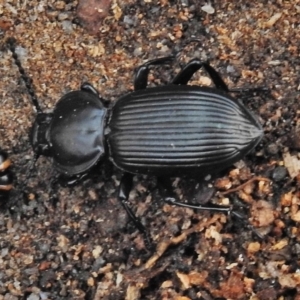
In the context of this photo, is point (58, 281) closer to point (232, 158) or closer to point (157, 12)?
point (232, 158)

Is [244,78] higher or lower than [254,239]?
higher

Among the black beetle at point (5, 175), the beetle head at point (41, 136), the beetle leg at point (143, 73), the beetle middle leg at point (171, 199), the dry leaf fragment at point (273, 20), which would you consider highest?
the dry leaf fragment at point (273, 20)

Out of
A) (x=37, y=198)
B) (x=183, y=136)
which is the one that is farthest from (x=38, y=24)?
(x=183, y=136)

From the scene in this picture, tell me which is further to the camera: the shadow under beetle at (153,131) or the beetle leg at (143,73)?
the beetle leg at (143,73)

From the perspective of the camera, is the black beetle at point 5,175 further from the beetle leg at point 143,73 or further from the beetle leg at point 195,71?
the beetle leg at point 195,71

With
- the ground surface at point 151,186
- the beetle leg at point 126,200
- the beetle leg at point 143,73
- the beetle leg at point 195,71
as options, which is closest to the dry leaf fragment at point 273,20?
the ground surface at point 151,186
